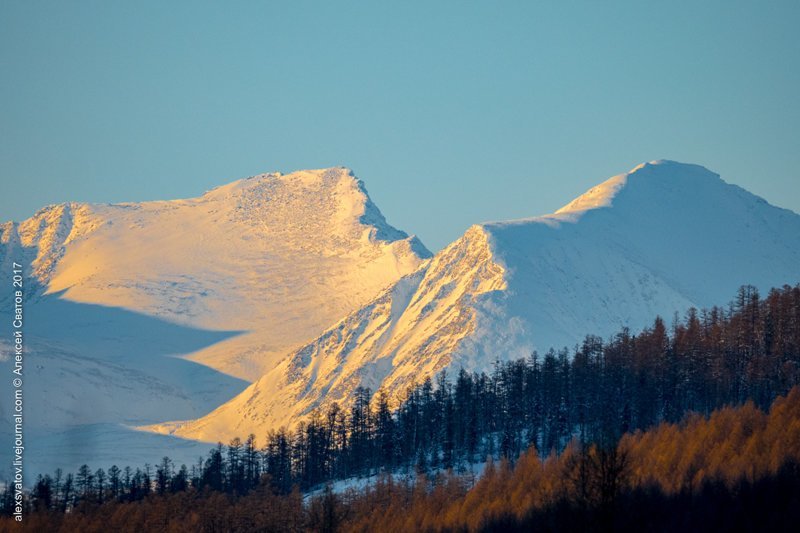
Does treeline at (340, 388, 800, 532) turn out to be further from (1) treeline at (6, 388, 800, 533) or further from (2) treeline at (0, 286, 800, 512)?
(2) treeline at (0, 286, 800, 512)

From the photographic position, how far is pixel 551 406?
173 metres

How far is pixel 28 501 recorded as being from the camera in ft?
575

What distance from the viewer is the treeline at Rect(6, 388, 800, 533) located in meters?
106

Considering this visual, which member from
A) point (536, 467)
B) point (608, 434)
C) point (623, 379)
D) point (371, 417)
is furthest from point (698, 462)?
point (371, 417)

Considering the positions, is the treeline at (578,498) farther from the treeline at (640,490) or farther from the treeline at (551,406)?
the treeline at (551,406)

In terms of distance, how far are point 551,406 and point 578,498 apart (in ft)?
269

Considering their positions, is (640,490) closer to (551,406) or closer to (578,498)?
(578,498)

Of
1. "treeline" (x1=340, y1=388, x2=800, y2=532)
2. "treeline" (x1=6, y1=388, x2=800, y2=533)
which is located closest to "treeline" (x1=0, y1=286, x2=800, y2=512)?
"treeline" (x1=6, y1=388, x2=800, y2=533)

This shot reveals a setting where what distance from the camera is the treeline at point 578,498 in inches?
4188

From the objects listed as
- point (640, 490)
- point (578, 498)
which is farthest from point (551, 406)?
point (578, 498)

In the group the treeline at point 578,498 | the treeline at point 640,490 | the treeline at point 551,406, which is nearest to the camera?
the treeline at point 640,490

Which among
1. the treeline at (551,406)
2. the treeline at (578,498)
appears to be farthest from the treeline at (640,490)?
the treeline at (551,406)

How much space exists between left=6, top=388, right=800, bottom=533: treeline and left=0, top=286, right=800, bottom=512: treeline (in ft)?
39.2

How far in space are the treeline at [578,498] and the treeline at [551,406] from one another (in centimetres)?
1196
